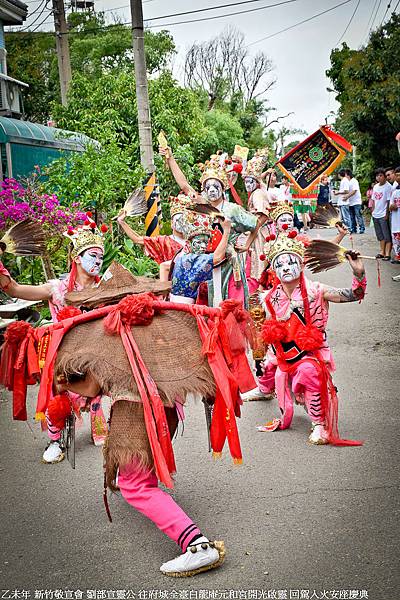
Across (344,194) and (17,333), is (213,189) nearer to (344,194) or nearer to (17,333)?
(17,333)

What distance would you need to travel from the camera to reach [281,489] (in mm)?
4898

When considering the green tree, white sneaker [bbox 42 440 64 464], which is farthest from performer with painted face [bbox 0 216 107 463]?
the green tree

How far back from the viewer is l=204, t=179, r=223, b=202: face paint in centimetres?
822

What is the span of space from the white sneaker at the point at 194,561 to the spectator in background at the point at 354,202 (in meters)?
17.7

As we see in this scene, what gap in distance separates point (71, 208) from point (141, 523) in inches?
274

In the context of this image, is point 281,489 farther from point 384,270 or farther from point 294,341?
point 384,270

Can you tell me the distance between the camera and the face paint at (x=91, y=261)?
577cm

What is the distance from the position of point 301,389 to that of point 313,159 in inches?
243

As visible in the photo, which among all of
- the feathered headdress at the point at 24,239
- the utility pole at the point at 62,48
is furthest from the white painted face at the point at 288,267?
the utility pole at the point at 62,48

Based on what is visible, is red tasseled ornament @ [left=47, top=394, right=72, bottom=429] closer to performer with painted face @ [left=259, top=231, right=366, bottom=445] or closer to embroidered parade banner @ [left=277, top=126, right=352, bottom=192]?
performer with painted face @ [left=259, top=231, right=366, bottom=445]

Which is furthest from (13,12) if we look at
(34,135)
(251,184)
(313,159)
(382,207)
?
(251,184)

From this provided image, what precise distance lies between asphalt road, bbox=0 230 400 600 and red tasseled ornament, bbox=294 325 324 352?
2.24ft

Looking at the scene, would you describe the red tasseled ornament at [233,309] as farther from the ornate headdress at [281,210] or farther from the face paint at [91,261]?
the ornate headdress at [281,210]

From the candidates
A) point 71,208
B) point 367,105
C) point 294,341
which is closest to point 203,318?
point 294,341
